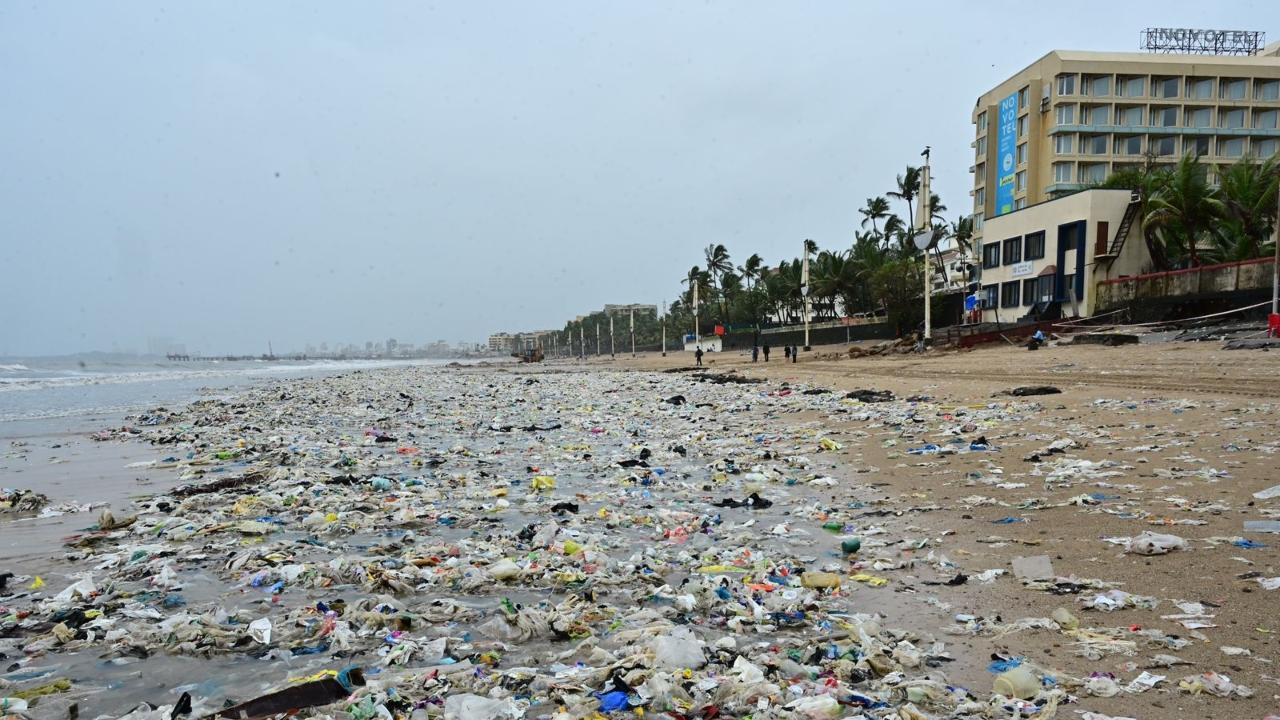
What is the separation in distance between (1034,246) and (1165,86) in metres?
28.7

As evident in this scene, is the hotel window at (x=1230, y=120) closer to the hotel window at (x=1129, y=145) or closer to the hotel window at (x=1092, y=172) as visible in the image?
the hotel window at (x=1129, y=145)

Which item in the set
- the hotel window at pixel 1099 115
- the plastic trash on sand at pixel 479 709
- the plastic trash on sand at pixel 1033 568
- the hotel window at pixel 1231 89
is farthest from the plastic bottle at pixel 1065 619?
the hotel window at pixel 1231 89

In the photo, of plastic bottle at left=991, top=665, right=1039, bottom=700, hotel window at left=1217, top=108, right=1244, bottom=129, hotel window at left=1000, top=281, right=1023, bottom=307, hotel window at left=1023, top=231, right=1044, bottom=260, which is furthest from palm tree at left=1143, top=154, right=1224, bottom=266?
plastic bottle at left=991, top=665, right=1039, bottom=700

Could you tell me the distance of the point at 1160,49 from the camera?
53000mm

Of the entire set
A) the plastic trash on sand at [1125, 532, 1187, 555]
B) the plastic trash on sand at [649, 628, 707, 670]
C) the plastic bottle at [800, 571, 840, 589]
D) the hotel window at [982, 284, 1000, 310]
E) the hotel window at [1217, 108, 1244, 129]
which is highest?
the hotel window at [1217, 108, 1244, 129]

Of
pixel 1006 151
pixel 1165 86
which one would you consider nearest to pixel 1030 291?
pixel 1006 151

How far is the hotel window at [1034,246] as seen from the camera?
3128cm

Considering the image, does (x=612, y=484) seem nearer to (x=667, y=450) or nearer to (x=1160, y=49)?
(x=667, y=450)

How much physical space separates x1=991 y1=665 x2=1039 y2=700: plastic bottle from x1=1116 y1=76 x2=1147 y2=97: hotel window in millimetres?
59142

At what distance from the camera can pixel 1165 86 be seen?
158 feet

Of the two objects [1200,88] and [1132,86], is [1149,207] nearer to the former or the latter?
[1132,86]

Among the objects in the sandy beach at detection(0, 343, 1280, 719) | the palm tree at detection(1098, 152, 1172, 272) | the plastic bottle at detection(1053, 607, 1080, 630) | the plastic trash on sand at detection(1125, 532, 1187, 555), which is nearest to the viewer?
the sandy beach at detection(0, 343, 1280, 719)

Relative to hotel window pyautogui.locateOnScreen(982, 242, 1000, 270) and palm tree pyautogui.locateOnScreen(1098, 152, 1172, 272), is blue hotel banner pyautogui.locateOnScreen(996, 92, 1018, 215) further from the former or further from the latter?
palm tree pyautogui.locateOnScreen(1098, 152, 1172, 272)

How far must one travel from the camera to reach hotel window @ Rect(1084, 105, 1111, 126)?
47062 mm
